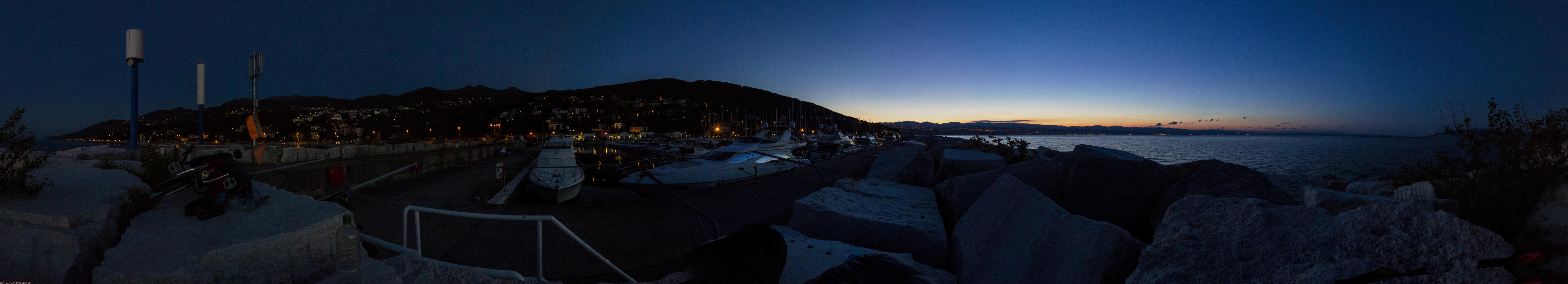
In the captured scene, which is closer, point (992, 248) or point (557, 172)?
point (992, 248)

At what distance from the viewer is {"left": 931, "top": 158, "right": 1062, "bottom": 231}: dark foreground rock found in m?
5.45

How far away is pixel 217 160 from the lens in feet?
11.4

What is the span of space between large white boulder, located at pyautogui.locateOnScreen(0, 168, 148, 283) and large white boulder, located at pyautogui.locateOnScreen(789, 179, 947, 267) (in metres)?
4.71

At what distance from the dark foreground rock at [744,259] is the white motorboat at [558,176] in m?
10.4

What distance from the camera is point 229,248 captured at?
239 cm

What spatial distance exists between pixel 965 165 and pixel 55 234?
29.4 feet

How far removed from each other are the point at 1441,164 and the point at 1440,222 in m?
3.72

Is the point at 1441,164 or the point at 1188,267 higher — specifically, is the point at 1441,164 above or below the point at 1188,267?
above

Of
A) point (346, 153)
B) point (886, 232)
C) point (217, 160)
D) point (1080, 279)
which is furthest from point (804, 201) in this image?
point (346, 153)

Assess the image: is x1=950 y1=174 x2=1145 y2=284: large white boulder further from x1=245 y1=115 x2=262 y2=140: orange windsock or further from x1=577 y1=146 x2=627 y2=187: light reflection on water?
x1=245 y1=115 x2=262 y2=140: orange windsock

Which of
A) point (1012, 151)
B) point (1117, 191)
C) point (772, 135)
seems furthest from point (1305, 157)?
point (1117, 191)

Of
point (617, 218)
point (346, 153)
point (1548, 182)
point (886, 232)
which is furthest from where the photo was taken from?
point (346, 153)

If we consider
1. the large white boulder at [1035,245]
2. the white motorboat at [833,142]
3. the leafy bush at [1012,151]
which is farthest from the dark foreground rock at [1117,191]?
the white motorboat at [833,142]

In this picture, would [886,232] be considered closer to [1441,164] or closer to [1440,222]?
[1440,222]
